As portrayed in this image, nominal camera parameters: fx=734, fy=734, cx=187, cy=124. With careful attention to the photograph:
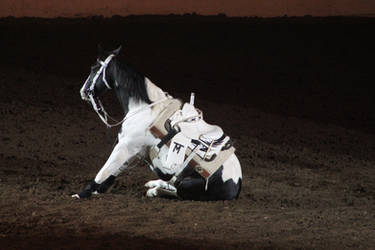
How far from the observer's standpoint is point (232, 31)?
1862cm

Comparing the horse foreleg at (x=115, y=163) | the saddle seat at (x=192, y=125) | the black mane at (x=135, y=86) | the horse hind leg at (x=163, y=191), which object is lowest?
the horse hind leg at (x=163, y=191)

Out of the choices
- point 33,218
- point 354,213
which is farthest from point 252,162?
point 33,218

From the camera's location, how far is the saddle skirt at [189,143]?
299 inches

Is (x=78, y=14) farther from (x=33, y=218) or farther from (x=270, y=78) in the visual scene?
(x=33, y=218)

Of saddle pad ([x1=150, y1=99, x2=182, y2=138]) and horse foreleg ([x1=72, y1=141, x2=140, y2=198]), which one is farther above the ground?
saddle pad ([x1=150, y1=99, x2=182, y2=138])

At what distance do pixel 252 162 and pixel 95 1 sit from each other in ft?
33.0

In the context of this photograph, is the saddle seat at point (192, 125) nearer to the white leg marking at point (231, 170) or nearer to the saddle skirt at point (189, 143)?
the saddle skirt at point (189, 143)

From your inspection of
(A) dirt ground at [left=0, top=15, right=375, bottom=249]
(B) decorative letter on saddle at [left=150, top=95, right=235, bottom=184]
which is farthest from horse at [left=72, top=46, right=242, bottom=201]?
(A) dirt ground at [left=0, top=15, right=375, bottom=249]

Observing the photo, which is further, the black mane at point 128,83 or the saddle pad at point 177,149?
the black mane at point 128,83

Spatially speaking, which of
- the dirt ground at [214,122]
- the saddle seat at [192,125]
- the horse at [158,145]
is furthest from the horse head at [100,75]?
the dirt ground at [214,122]

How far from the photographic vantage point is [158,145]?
763 cm

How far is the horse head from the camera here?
7902mm

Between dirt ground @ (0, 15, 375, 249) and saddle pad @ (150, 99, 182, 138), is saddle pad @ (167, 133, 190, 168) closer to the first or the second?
saddle pad @ (150, 99, 182, 138)

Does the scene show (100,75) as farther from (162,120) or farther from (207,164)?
(207,164)
